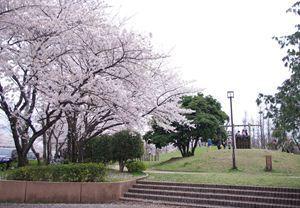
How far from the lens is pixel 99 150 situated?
19.4 m

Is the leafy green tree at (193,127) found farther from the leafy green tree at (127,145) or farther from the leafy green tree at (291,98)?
the leafy green tree at (291,98)

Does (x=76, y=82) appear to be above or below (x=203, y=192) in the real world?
above

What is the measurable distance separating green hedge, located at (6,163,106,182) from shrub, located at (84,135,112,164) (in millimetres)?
6000

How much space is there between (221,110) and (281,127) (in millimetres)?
17305

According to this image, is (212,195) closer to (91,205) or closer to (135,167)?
(91,205)

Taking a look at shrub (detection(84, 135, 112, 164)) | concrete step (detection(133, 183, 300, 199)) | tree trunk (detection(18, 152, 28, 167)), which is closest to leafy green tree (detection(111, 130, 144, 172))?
shrub (detection(84, 135, 112, 164))

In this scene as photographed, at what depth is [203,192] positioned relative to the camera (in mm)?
12266

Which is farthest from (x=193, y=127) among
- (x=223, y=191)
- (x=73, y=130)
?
(x=223, y=191)

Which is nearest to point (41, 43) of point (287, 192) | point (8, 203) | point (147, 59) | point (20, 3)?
point (20, 3)

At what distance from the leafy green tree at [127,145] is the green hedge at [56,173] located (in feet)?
17.5

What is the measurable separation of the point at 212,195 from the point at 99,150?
911 centimetres

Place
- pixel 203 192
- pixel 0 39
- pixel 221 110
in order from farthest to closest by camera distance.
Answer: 1. pixel 221 110
2. pixel 203 192
3. pixel 0 39

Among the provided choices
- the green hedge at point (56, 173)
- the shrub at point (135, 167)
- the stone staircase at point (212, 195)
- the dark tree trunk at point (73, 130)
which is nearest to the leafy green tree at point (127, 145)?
the shrub at point (135, 167)

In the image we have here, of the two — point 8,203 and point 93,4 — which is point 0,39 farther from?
point 8,203
